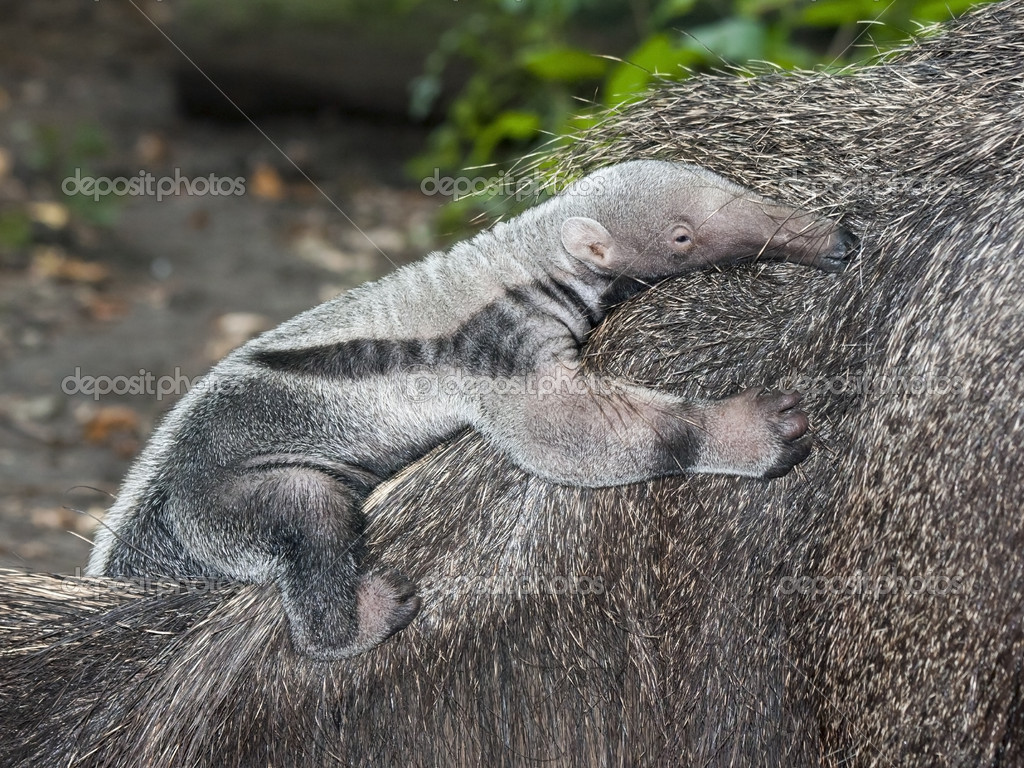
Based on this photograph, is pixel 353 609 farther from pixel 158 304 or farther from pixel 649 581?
pixel 158 304

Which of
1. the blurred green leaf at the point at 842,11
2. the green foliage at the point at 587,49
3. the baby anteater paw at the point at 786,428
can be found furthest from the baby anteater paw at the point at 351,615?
the blurred green leaf at the point at 842,11

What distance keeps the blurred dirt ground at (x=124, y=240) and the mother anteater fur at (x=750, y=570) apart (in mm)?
2254

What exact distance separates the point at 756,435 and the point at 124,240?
618 centimetres

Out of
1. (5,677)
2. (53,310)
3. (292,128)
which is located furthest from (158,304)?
(5,677)

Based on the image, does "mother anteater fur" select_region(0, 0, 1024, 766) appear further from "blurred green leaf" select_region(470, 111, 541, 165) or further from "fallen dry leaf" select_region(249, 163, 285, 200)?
"fallen dry leaf" select_region(249, 163, 285, 200)

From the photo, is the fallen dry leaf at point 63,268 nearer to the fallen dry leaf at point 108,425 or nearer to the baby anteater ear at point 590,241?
the fallen dry leaf at point 108,425

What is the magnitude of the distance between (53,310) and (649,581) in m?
5.19

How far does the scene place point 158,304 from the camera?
22.0 ft

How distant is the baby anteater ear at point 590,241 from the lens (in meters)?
2.42

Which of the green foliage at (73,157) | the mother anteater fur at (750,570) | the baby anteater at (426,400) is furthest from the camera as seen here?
the green foliage at (73,157)

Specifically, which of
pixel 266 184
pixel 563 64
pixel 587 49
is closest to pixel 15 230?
pixel 266 184

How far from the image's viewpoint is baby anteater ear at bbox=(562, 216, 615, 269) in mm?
2422

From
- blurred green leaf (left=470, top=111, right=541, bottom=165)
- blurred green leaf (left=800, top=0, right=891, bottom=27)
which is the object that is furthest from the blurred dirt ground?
blurred green leaf (left=800, top=0, right=891, bottom=27)

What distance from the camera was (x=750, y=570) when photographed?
2146 millimetres
